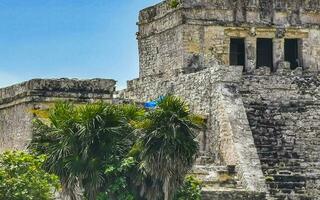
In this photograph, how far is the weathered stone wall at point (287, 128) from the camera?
25.0m

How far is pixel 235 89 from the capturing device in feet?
89.4

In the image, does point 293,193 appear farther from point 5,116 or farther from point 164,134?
point 5,116

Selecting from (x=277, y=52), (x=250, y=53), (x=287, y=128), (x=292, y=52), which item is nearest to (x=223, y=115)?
(x=287, y=128)

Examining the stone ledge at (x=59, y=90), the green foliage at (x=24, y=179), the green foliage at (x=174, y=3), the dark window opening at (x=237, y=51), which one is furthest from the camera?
the dark window opening at (x=237, y=51)

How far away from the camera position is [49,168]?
863 inches

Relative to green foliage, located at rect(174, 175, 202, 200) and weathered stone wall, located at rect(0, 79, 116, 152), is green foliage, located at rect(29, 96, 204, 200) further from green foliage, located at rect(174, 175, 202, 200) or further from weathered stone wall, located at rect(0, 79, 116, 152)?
weathered stone wall, located at rect(0, 79, 116, 152)

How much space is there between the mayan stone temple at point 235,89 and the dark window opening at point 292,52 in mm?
30

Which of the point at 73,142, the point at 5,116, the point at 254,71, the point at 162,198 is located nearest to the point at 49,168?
the point at 73,142

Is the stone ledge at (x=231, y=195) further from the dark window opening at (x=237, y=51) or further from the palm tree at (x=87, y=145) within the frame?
the dark window opening at (x=237, y=51)

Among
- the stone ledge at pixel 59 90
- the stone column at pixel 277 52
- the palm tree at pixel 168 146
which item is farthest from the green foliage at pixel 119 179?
the stone column at pixel 277 52

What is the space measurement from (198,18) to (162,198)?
10.6 m

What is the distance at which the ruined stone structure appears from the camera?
24.9m

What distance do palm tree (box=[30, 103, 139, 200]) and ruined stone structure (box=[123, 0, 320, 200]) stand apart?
237 cm

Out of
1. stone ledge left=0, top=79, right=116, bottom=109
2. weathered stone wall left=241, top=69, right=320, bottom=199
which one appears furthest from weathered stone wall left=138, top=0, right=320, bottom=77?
stone ledge left=0, top=79, right=116, bottom=109
